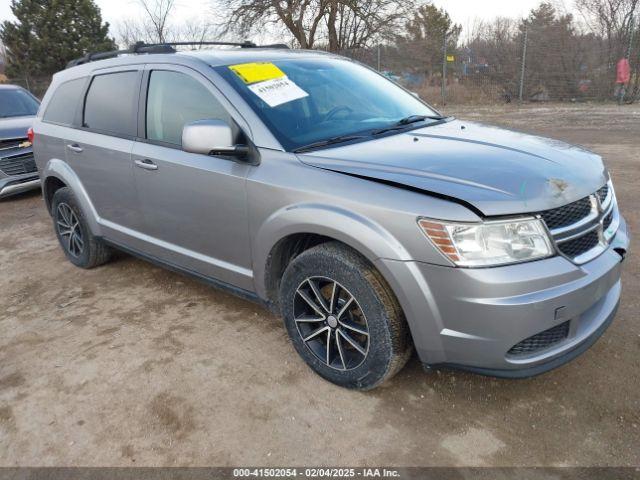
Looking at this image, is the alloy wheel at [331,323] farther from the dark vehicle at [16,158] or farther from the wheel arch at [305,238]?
the dark vehicle at [16,158]

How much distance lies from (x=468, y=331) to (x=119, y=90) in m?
2.95

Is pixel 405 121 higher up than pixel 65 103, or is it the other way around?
pixel 65 103

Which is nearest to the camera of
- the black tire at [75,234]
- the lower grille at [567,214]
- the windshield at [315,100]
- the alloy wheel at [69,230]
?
the lower grille at [567,214]

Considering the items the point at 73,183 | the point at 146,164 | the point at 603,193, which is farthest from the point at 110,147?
the point at 603,193

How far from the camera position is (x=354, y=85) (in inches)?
132

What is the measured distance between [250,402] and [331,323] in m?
0.58

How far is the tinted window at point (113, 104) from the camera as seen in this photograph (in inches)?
139

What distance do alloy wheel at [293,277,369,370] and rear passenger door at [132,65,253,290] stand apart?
44 centimetres

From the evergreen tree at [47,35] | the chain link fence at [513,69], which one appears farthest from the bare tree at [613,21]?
the evergreen tree at [47,35]

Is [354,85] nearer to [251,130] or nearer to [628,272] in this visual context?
[251,130]

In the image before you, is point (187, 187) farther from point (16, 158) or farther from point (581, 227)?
point (16, 158)

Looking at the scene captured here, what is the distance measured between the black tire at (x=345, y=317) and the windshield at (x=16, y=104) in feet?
23.9

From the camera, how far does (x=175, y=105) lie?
10.5 feet

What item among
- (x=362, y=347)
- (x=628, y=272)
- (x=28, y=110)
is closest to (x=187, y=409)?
(x=362, y=347)
